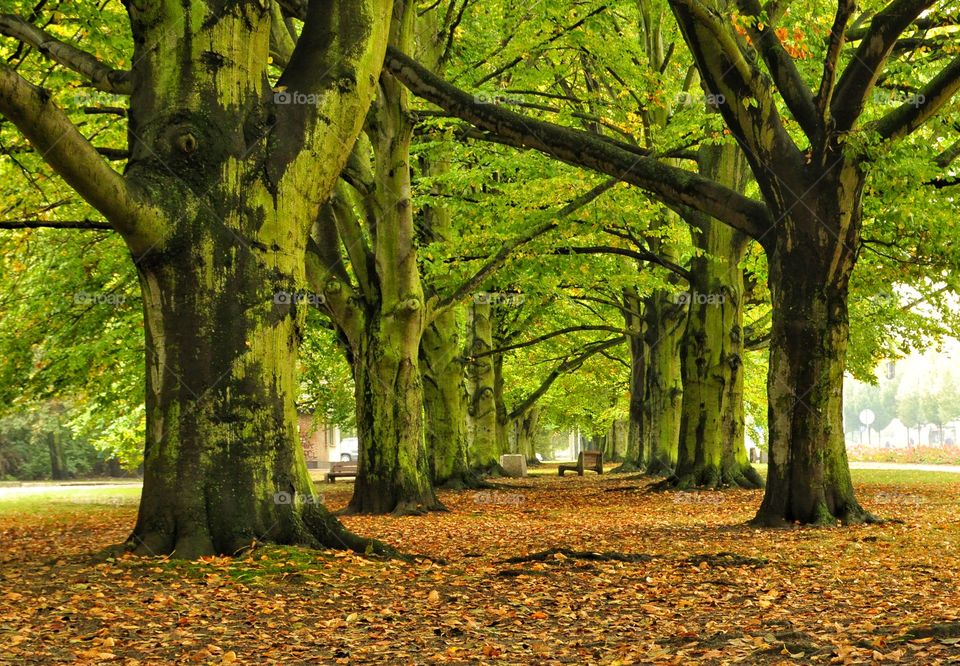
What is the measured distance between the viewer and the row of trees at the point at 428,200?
8.33m

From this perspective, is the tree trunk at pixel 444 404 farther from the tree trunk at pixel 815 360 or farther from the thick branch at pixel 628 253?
the tree trunk at pixel 815 360

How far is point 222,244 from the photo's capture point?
8469 mm

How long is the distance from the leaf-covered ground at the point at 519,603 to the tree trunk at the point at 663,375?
16598 mm

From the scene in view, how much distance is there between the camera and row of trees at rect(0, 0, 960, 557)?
8328 millimetres

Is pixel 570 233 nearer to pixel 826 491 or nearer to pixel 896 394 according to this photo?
pixel 826 491

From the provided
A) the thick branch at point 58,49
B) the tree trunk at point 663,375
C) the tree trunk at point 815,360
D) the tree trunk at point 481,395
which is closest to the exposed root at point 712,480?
the tree trunk at point 663,375

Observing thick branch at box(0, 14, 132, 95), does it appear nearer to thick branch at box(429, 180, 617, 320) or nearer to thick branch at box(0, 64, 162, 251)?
thick branch at box(0, 64, 162, 251)

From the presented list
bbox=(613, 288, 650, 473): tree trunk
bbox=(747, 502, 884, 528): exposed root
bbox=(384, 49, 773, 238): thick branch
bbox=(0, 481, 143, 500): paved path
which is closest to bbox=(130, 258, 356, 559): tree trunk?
bbox=(384, 49, 773, 238): thick branch

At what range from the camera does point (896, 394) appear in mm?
142250

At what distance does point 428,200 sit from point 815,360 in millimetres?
10424

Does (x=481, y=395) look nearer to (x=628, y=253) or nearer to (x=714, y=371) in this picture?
(x=628, y=253)

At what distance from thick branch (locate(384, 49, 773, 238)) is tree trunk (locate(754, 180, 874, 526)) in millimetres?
691

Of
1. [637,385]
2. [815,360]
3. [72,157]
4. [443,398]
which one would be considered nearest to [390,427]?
[443,398]

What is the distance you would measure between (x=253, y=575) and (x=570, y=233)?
13016 millimetres
